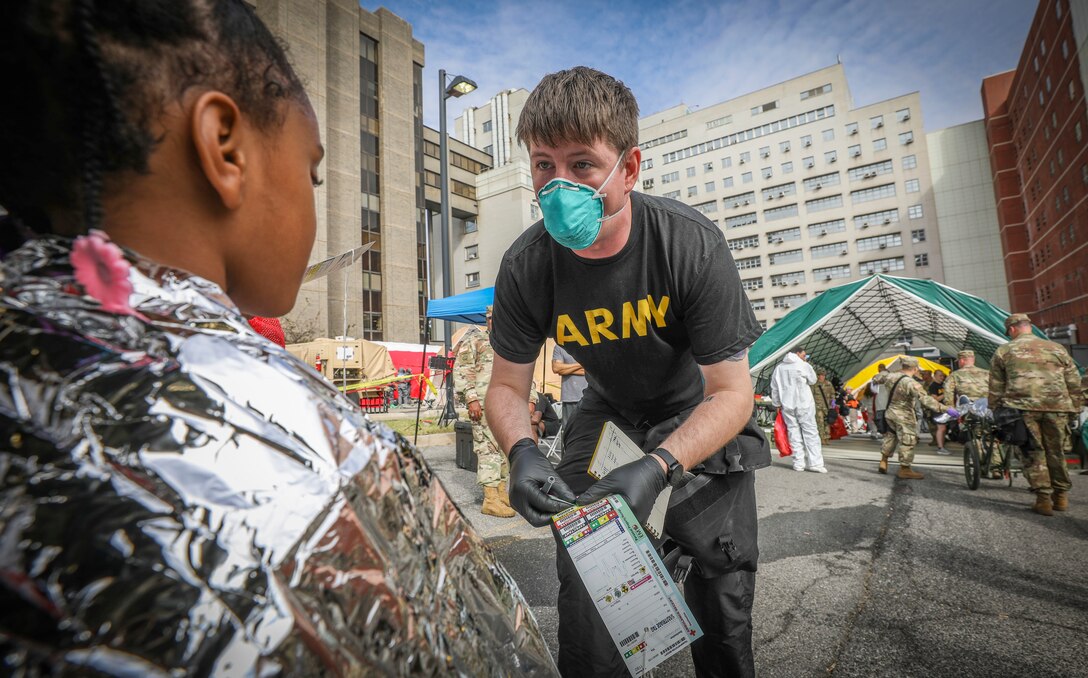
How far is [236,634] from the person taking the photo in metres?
0.51

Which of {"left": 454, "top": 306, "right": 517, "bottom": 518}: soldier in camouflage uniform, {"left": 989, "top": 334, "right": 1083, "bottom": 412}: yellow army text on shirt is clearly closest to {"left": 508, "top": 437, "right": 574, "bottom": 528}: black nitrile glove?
{"left": 454, "top": 306, "right": 517, "bottom": 518}: soldier in camouflage uniform

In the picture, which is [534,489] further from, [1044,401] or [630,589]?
[1044,401]

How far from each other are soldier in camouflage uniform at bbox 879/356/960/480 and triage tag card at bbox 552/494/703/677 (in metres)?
7.62

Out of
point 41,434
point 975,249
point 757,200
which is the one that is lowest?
point 41,434

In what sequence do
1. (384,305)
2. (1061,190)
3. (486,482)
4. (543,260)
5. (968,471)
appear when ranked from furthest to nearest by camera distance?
(384,305) → (1061,190) → (968,471) → (486,482) → (543,260)

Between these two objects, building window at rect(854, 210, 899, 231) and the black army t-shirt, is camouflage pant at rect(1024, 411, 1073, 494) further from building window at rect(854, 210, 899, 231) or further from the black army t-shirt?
building window at rect(854, 210, 899, 231)

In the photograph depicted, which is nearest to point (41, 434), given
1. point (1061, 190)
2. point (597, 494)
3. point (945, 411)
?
point (597, 494)

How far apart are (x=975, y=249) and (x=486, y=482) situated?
57.3 metres

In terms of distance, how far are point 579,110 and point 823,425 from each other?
1314 centimetres

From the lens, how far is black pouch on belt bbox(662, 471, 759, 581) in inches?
71.7

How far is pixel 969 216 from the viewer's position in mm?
47594

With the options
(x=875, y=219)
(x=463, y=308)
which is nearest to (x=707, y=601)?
(x=463, y=308)

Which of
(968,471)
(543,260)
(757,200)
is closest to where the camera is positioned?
(543,260)

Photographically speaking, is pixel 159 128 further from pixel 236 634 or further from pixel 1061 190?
pixel 1061 190
